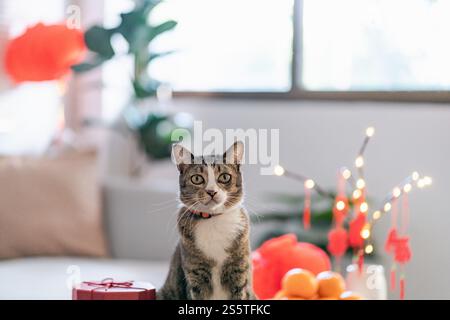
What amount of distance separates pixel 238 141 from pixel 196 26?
2.00 meters

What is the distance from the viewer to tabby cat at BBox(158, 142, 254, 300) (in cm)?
101

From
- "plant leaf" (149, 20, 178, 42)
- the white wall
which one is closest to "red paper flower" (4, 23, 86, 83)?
"plant leaf" (149, 20, 178, 42)

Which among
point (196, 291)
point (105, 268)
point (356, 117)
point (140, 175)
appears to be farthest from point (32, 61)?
point (196, 291)

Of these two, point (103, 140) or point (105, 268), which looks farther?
point (103, 140)

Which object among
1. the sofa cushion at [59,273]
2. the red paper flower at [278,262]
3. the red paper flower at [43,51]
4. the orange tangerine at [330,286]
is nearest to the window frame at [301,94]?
the red paper flower at [43,51]

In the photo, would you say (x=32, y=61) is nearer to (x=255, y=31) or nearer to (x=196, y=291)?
(x=255, y=31)

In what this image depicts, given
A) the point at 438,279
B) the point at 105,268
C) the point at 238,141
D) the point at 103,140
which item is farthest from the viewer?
the point at 103,140

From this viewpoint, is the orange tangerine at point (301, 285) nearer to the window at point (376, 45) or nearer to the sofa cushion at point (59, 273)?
the sofa cushion at point (59, 273)

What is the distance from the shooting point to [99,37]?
8.41ft

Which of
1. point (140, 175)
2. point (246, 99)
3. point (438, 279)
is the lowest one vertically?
point (438, 279)

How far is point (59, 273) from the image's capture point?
2027 millimetres

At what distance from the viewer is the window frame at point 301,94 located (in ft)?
7.95

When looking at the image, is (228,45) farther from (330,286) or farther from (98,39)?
(330,286)

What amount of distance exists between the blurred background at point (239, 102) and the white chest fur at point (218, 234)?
36.3 inches
